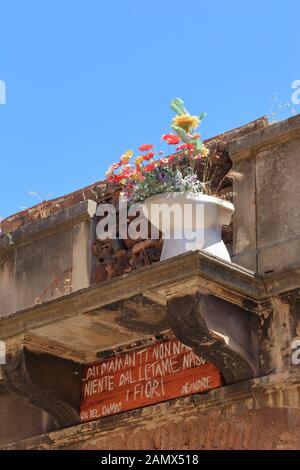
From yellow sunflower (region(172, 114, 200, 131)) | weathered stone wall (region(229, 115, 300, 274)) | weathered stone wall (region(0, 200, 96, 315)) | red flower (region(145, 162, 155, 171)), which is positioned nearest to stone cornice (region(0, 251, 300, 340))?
weathered stone wall (region(229, 115, 300, 274))

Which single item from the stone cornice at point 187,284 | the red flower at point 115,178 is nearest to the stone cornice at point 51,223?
the red flower at point 115,178

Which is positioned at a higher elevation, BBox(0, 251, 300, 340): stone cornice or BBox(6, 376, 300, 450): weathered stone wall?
BBox(0, 251, 300, 340): stone cornice

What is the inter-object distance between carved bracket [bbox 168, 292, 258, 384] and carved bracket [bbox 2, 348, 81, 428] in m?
1.49

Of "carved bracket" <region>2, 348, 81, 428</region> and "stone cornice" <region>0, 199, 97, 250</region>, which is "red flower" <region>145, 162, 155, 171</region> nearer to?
"stone cornice" <region>0, 199, 97, 250</region>

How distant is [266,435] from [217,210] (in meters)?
1.60

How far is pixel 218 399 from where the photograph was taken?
829cm

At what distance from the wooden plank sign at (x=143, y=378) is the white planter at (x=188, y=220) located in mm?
788

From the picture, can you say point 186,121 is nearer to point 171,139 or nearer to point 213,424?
point 171,139

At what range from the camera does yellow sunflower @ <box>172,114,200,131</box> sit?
8555 mm

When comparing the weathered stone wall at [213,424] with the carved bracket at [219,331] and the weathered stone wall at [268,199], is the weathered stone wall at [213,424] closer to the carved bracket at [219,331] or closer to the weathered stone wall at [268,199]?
the carved bracket at [219,331]

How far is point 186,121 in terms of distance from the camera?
337 inches

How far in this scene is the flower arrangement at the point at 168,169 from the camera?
27.8 ft

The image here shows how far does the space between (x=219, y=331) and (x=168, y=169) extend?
4.07 ft

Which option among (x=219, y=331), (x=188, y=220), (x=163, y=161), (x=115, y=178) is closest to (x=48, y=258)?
(x=115, y=178)
